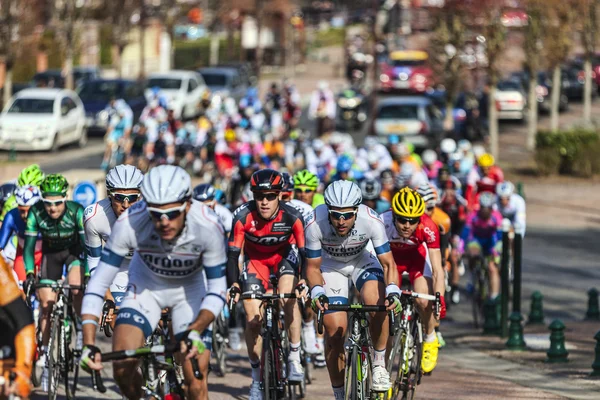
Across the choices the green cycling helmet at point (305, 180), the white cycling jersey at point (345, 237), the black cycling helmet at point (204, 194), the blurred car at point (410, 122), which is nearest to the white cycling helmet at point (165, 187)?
the white cycling jersey at point (345, 237)

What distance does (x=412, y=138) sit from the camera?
32.1m

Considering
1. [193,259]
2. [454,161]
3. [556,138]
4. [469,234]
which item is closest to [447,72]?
[556,138]

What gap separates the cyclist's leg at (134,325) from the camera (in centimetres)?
751

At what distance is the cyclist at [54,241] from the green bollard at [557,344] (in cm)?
507

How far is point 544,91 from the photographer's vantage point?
151 ft

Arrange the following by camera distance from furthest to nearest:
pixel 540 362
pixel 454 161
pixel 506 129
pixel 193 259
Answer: pixel 506 129 → pixel 454 161 → pixel 540 362 → pixel 193 259

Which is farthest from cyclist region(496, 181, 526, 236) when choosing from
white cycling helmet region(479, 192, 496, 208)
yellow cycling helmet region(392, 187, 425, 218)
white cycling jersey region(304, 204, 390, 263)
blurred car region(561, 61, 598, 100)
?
blurred car region(561, 61, 598, 100)

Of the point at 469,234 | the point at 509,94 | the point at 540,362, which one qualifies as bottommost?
the point at 540,362

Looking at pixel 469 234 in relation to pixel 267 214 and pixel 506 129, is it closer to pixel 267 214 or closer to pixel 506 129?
pixel 267 214

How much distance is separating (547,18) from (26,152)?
49.6 ft

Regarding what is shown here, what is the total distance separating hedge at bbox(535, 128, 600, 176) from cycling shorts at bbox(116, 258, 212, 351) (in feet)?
79.4

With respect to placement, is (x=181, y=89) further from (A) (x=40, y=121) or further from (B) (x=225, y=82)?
Answer: (A) (x=40, y=121)

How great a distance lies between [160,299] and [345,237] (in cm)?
240

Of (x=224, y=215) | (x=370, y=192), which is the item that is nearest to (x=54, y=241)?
(x=224, y=215)
